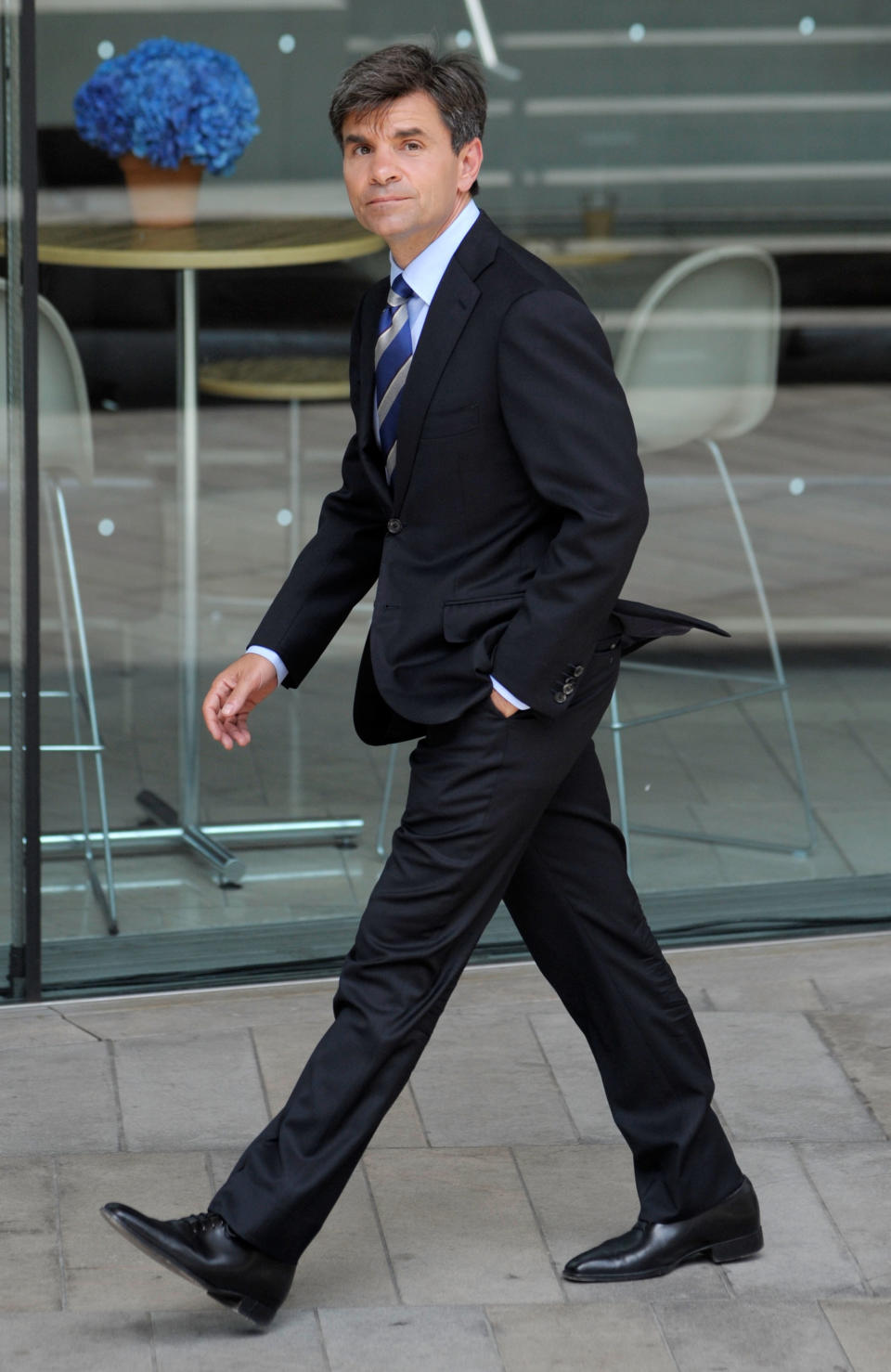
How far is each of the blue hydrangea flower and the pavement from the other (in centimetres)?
168

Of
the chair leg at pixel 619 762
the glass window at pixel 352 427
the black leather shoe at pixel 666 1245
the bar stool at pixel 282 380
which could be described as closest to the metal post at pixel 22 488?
the glass window at pixel 352 427

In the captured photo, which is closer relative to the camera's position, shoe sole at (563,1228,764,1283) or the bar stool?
shoe sole at (563,1228,764,1283)

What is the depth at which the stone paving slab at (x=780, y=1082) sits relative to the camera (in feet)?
11.8

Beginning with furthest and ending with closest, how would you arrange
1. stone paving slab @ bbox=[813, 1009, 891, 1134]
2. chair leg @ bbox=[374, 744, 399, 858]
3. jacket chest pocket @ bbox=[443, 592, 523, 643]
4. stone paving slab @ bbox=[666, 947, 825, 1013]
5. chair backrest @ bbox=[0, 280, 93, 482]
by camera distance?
chair leg @ bbox=[374, 744, 399, 858], chair backrest @ bbox=[0, 280, 93, 482], stone paving slab @ bbox=[666, 947, 825, 1013], stone paving slab @ bbox=[813, 1009, 891, 1134], jacket chest pocket @ bbox=[443, 592, 523, 643]

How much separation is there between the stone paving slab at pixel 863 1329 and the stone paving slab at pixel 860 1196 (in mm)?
51

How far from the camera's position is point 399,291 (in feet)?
9.57

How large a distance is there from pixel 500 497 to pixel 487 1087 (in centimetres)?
127

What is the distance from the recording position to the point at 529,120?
4719 mm

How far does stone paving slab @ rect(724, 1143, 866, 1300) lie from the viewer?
3.10 m

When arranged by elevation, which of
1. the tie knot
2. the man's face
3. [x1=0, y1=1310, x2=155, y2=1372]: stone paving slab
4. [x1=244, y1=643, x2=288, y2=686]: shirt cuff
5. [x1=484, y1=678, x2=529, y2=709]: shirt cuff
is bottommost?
[x1=0, y1=1310, x2=155, y2=1372]: stone paving slab

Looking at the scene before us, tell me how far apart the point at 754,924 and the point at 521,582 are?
186cm

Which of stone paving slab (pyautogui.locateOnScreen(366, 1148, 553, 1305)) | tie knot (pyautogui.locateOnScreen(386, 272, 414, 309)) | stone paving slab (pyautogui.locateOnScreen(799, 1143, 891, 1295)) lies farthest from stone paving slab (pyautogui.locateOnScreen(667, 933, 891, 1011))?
tie knot (pyautogui.locateOnScreen(386, 272, 414, 309))

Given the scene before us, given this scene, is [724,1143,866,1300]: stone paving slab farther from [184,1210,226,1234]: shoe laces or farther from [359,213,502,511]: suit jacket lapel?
[359,213,502,511]: suit jacket lapel

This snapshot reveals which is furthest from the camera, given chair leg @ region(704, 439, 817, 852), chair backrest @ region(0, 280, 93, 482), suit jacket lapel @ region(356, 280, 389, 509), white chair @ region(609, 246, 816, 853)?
chair leg @ region(704, 439, 817, 852)
